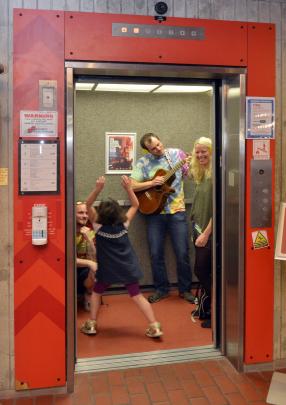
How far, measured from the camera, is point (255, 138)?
3.01 metres

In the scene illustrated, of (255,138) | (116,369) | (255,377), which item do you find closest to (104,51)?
(255,138)

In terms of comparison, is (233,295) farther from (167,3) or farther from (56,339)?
(167,3)

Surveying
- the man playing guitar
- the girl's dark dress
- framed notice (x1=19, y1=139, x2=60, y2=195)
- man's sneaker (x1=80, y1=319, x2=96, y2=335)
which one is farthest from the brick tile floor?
the man playing guitar

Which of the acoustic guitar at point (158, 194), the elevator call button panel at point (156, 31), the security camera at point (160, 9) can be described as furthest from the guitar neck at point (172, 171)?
the security camera at point (160, 9)

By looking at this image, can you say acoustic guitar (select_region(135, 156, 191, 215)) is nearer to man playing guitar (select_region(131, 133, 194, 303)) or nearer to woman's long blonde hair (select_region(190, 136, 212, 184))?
man playing guitar (select_region(131, 133, 194, 303))

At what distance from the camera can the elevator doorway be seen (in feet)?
9.31

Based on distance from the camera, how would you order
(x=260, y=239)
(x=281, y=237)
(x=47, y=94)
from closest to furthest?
(x=47, y=94) < (x=281, y=237) < (x=260, y=239)

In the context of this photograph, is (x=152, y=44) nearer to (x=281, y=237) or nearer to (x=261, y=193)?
(x=261, y=193)

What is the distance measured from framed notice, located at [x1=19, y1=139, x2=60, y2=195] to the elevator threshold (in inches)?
50.9

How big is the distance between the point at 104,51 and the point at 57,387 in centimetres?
216

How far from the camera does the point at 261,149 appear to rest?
3023 millimetres

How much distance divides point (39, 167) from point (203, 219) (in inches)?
63.9

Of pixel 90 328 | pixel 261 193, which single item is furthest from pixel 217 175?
pixel 90 328

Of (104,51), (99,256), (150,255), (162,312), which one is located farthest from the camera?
(150,255)
